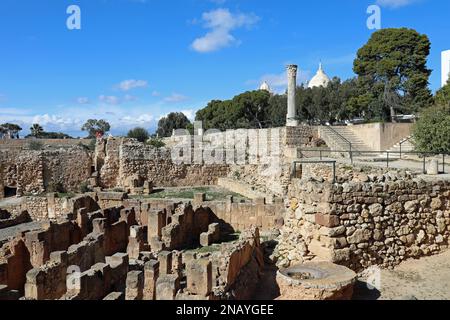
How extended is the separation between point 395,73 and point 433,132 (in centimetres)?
1465

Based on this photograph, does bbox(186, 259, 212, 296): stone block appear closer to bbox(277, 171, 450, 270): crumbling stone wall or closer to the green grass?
bbox(277, 171, 450, 270): crumbling stone wall

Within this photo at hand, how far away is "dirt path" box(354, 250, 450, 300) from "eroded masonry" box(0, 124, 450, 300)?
233 millimetres

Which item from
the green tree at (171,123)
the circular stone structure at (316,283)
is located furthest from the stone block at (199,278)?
the green tree at (171,123)

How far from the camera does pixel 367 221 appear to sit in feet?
26.1

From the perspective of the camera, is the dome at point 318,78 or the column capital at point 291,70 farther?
the dome at point 318,78

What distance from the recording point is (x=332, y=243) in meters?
7.64

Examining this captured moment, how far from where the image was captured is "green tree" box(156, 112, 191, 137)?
64500 millimetres

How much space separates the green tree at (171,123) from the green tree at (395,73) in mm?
35027

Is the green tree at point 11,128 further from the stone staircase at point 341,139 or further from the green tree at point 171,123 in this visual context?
the stone staircase at point 341,139

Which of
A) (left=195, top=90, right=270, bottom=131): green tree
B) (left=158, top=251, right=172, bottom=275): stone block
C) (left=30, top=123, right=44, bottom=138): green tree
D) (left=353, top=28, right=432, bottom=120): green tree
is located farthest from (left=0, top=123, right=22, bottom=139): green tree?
(left=158, top=251, right=172, bottom=275): stone block

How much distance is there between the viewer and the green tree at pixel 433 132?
1944cm

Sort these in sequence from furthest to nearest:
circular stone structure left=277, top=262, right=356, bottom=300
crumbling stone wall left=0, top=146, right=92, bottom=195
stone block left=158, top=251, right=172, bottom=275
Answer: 1. crumbling stone wall left=0, top=146, right=92, bottom=195
2. stone block left=158, top=251, right=172, bottom=275
3. circular stone structure left=277, top=262, right=356, bottom=300

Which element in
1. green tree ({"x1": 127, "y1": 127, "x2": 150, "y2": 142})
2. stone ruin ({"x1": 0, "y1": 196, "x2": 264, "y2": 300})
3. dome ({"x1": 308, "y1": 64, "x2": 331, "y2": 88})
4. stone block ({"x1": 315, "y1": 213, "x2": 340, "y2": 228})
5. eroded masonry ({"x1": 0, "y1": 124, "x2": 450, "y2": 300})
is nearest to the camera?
stone block ({"x1": 315, "y1": 213, "x2": 340, "y2": 228})
